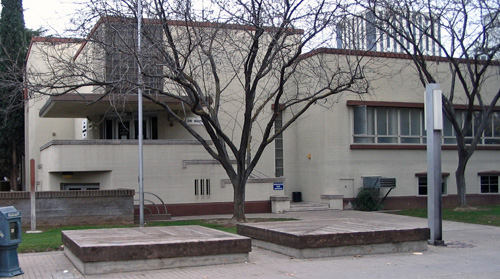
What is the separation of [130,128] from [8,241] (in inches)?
673

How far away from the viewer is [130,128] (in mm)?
26484

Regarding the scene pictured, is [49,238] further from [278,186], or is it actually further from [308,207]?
[308,207]

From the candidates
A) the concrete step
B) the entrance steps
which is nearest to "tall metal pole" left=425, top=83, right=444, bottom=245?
the concrete step

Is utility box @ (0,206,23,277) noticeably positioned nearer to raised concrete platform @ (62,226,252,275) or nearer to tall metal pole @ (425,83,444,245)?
raised concrete platform @ (62,226,252,275)

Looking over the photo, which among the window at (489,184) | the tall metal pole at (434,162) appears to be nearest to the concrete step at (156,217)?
the tall metal pole at (434,162)

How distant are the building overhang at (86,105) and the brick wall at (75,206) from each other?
332 cm

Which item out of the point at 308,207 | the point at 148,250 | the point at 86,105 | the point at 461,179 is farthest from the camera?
the point at 308,207

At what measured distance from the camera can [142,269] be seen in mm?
10156

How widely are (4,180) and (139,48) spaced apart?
3022cm

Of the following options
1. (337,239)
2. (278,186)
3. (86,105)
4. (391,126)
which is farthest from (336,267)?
(391,126)

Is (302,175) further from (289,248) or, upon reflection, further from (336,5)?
(289,248)

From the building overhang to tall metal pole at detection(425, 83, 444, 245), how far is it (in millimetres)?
11222

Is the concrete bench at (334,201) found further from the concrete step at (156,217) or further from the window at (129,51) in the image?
the window at (129,51)

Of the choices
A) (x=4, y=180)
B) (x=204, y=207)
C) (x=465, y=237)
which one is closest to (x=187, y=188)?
(x=204, y=207)
